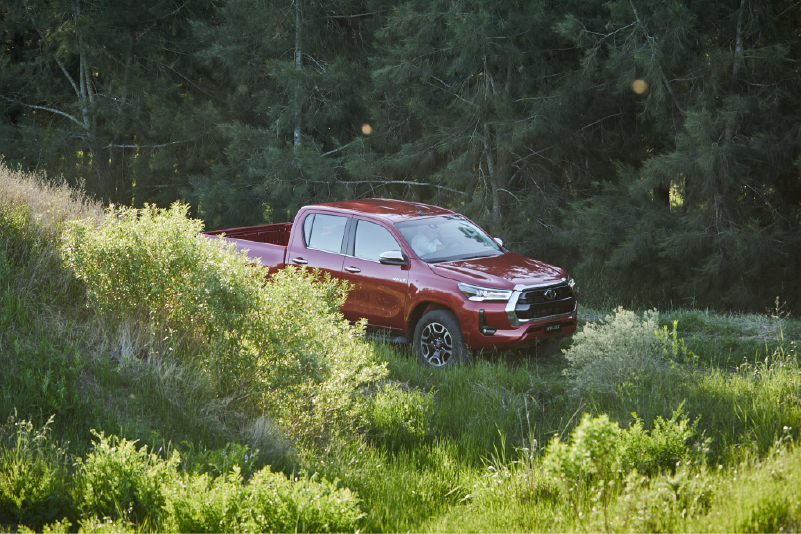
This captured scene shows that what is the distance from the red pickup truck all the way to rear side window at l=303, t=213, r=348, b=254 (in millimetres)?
13

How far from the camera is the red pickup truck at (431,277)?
8547 mm

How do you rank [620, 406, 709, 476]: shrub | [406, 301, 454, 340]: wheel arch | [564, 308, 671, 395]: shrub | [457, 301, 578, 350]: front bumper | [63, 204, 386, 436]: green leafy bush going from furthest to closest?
[406, 301, 454, 340]: wheel arch → [457, 301, 578, 350]: front bumper → [564, 308, 671, 395]: shrub → [63, 204, 386, 436]: green leafy bush → [620, 406, 709, 476]: shrub

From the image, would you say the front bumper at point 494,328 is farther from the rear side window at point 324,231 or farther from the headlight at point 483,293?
the rear side window at point 324,231

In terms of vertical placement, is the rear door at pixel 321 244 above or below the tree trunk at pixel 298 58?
below

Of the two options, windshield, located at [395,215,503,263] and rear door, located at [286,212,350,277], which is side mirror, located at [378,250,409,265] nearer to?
windshield, located at [395,215,503,263]

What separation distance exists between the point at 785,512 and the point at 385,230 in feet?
19.7

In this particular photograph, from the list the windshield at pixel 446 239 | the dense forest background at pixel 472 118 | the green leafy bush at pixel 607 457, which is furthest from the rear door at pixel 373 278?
the dense forest background at pixel 472 118

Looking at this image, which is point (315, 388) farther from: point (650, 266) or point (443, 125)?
point (443, 125)

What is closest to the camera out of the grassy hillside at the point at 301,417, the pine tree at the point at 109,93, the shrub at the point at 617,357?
the grassy hillside at the point at 301,417

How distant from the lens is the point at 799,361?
7750 mm

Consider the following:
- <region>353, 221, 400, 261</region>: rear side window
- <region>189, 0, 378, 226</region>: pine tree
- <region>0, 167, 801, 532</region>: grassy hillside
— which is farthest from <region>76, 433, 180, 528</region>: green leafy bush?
<region>189, 0, 378, 226</region>: pine tree

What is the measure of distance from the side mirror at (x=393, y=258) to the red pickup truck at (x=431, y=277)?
0.04ft

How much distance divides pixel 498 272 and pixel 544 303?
627 millimetres

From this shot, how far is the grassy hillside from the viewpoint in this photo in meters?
4.85
